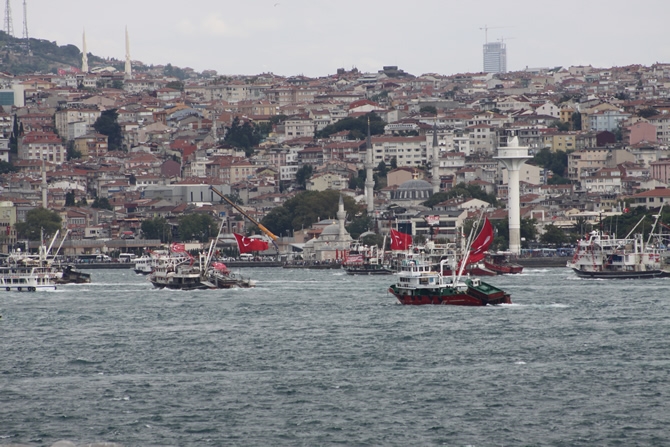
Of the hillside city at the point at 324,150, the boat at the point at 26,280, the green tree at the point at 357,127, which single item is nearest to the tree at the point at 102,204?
the hillside city at the point at 324,150

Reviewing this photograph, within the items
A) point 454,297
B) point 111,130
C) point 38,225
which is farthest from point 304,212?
point 454,297

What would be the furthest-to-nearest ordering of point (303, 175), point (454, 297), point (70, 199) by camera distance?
point (303, 175), point (70, 199), point (454, 297)

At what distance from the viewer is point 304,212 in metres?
88.2

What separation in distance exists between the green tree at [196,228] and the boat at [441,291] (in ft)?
149

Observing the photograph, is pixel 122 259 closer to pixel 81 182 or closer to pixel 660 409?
pixel 81 182

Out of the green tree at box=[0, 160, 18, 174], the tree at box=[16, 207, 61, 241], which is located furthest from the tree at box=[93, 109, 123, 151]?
the tree at box=[16, 207, 61, 241]

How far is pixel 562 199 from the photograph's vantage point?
279 feet

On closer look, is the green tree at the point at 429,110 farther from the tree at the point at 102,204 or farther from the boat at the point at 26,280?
the boat at the point at 26,280

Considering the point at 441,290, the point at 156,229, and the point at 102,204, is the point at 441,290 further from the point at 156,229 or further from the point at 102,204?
the point at 102,204

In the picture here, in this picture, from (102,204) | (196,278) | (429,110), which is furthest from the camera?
(429,110)

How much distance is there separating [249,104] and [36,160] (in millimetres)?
24733

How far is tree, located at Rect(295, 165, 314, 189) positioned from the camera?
101m

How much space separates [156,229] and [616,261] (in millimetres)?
38002

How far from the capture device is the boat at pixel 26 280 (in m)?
52.7
